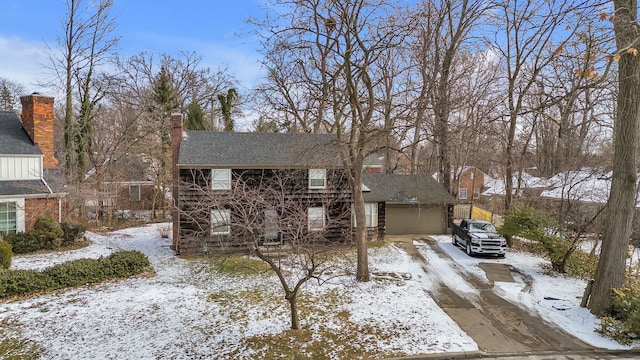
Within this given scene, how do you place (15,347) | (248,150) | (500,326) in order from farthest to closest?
(248,150) < (500,326) < (15,347)

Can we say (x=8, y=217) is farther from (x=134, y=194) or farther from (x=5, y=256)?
(x=134, y=194)

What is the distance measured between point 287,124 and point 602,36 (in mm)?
22061

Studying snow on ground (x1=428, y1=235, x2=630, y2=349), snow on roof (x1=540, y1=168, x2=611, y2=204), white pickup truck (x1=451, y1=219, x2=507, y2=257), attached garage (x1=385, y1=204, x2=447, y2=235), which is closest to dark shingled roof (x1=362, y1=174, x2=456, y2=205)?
attached garage (x1=385, y1=204, x2=447, y2=235)

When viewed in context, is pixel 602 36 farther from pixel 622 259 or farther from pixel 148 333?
pixel 148 333

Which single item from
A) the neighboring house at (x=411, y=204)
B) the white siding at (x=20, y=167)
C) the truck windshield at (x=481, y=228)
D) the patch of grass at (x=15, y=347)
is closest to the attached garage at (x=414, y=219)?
the neighboring house at (x=411, y=204)

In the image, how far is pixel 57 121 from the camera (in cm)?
3191

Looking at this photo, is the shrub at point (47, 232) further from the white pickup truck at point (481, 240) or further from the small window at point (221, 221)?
the white pickup truck at point (481, 240)

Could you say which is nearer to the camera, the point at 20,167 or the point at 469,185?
the point at 20,167

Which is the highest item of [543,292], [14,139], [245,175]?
[14,139]

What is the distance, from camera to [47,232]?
16.3 metres

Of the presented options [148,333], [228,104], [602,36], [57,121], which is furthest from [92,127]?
[602,36]

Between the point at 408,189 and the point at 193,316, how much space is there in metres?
Answer: 17.5

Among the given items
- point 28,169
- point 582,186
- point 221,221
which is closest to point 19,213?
point 28,169

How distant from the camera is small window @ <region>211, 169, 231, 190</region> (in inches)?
707
